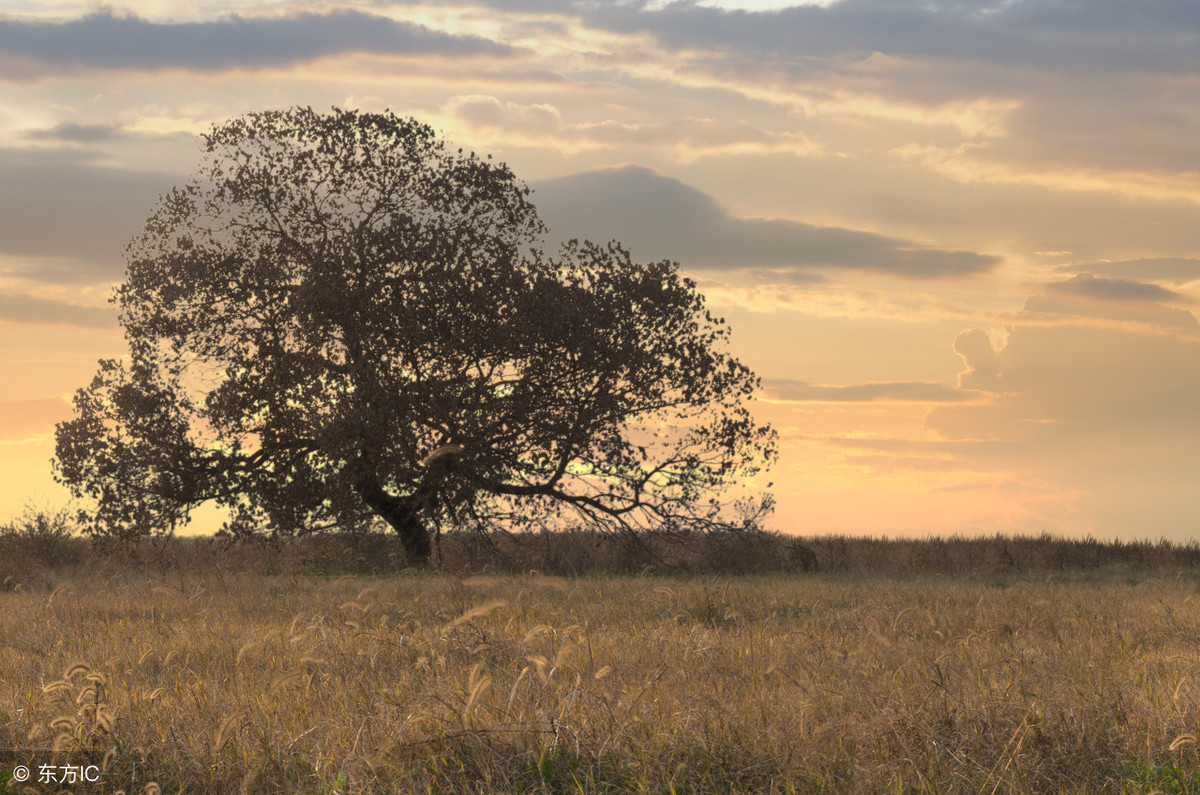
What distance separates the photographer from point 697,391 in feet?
69.5

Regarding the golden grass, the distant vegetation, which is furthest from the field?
the distant vegetation

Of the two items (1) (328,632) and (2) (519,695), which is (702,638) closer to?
(2) (519,695)

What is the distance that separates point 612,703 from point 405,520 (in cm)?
1666

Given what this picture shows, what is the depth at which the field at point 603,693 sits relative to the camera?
18.7 feet

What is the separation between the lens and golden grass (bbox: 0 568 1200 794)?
5.66 meters

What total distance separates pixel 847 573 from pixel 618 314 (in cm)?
708

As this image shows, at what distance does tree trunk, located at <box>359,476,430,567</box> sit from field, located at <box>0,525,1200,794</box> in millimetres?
7845

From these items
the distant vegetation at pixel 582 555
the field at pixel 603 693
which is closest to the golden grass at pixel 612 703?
the field at pixel 603 693

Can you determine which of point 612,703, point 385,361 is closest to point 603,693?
point 612,703

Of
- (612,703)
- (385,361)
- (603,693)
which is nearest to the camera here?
(612,703)

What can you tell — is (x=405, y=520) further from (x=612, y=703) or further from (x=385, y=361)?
(x=612, y=703)

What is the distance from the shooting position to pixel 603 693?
267 inches

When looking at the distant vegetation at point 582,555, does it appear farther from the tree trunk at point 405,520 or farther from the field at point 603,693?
the field at point 603,693

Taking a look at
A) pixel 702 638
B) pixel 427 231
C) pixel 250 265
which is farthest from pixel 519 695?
pixel 250 265
